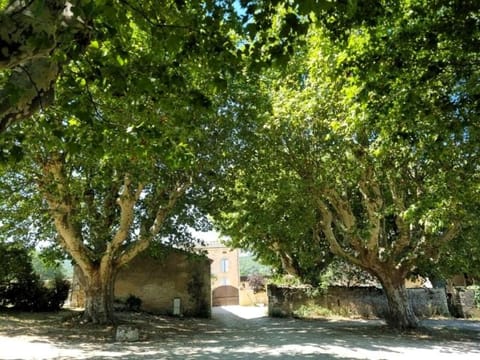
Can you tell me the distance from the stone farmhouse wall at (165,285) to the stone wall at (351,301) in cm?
450

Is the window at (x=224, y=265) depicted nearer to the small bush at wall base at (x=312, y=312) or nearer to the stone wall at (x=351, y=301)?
the stone wall at (x=351, y=301)

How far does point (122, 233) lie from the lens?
54.2ft

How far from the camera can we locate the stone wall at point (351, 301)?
2364 centimetres

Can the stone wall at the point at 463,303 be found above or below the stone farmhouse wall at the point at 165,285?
below

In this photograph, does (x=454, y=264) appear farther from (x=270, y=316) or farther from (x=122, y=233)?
(x=122, y=233)

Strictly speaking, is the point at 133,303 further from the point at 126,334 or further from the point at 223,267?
the point at 223,267

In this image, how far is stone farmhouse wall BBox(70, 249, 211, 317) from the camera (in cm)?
2522

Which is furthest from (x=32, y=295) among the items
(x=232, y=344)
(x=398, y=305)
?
(x=398, y=305)

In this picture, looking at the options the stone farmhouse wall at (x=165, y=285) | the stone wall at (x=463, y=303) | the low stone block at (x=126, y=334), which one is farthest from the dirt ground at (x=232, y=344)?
the stone wall at (x=463, y=303)

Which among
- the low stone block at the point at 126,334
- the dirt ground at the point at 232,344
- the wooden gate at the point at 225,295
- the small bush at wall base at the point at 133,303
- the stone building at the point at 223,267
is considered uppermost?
the stone building at the point at 223,267

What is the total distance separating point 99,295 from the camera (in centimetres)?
1688

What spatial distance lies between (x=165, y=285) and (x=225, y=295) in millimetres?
29144

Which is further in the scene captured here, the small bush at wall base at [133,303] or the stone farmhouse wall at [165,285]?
the stone farmhouse wall at [165,285]

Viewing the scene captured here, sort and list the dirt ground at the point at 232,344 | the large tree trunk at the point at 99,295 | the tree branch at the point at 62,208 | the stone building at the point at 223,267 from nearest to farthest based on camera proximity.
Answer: the dirt ground at the point at 232,344 → the tree branch at the point at 62,208 → the large tree trunk at the point at 99,295 → the stone building at the point at 223,267
